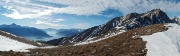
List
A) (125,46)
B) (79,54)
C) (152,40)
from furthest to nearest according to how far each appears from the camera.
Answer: (152,40), (125,46), (79,54)

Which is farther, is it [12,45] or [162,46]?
[12,45]

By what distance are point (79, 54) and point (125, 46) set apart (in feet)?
21.0

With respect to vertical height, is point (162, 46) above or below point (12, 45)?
above

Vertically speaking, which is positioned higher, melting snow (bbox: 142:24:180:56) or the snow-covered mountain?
melting snow (bbox: 142:24:180:56)

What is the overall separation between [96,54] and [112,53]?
1.90m

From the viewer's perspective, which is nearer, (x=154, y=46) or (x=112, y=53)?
(x=112, y=53)

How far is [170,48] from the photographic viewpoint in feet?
102

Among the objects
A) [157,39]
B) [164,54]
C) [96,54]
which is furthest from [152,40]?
[96,54]

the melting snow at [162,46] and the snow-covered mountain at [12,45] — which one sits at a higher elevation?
the melting snow at [162,46]

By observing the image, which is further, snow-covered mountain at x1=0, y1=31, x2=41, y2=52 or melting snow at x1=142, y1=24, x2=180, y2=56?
snow-covered mountain at x1=0, y1=31, x2=41, y2=52

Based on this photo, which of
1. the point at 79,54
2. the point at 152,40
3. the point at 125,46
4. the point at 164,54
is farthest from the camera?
the point at 152,40

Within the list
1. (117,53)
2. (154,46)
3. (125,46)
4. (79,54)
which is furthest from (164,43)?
(79,54)

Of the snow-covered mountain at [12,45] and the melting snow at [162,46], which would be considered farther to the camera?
the snow-covered mountain at [12,45]

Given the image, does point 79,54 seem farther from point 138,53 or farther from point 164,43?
point 164,43
